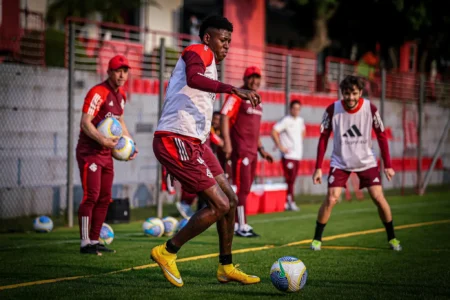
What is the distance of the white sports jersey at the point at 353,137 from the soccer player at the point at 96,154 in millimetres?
2773

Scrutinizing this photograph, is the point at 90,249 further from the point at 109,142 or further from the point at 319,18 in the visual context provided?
the point at 319,18

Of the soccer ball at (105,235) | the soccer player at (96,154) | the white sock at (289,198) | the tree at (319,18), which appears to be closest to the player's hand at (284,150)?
the white sock at (289,198)

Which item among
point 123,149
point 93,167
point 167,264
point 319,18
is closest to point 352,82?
point 123,149

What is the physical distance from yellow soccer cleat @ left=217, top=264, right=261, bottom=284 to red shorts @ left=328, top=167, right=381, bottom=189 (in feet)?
9.82

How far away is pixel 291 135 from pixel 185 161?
412 inches

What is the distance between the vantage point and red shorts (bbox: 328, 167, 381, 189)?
34.5 ft

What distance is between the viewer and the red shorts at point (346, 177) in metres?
10.5

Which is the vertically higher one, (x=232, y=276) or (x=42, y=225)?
(x=232, y=276)

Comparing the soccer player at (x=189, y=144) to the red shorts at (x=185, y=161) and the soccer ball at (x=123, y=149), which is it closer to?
the red shorts at (x=185, y=161)

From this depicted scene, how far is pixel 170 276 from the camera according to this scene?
7.51 m

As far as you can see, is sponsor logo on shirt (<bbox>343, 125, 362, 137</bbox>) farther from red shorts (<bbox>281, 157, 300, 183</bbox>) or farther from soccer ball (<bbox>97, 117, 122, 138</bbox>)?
red shorts (<bbox>281, 157, 300, 183</bbox>)

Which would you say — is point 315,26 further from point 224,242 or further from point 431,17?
→ point 224,242

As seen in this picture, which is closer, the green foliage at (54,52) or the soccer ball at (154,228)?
the soccer ball at (154,228)

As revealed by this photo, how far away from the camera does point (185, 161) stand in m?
7.57
